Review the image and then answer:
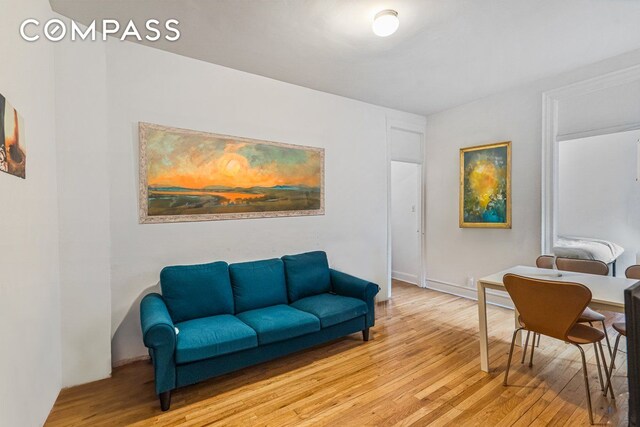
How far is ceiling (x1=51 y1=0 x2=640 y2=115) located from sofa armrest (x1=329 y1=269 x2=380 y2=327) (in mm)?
2380

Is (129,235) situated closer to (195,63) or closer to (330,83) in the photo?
(195,63)

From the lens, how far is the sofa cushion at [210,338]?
222cm

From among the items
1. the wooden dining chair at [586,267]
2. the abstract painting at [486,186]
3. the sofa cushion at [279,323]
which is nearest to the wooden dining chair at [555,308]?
the wooden dining chair at [586,267]

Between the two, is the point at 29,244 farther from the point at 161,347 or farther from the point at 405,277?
the point at 405,277

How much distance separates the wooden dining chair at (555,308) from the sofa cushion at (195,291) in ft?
8.06

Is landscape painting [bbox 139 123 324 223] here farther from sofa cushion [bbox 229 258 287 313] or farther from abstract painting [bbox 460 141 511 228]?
abstract painting [bbox 460 141 511 228]

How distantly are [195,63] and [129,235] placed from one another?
1.83 meters

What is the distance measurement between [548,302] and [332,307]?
1766mm

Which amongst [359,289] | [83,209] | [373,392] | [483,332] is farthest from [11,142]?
[483,332]

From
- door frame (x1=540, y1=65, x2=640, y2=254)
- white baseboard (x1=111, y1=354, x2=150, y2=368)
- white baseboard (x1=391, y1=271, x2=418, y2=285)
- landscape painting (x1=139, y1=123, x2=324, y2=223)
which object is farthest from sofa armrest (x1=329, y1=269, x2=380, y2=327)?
white baseboard (x1=391, y1=271, x2=418, y2=285)

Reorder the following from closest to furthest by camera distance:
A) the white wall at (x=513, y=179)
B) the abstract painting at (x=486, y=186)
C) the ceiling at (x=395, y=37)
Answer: the ceiling at (x=395, y=37)
the white wall at (x=513, y=179)
the abstract painting at (x=486, y=186)

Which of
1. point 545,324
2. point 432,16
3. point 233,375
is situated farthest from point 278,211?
point 545,324

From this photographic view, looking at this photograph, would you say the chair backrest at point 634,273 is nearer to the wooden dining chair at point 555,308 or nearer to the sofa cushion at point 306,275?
the wooden dining chair at point 555,308

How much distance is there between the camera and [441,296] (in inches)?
188
